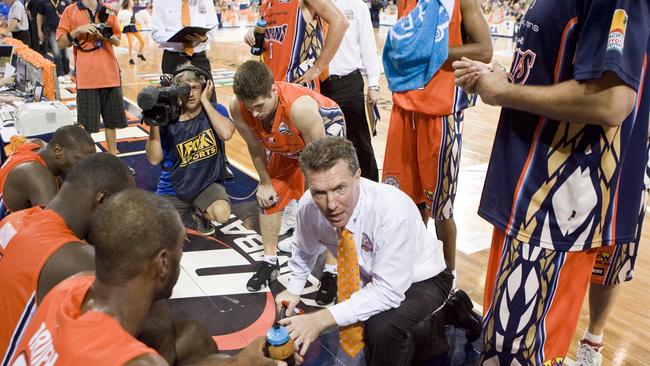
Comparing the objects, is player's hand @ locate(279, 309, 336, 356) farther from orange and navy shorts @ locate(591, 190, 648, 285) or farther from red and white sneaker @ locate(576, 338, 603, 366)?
red and white sneaker @ locate(576, 338, 603, 366)

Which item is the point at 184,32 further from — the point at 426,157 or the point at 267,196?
the point at 426,157

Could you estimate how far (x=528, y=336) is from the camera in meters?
1.69

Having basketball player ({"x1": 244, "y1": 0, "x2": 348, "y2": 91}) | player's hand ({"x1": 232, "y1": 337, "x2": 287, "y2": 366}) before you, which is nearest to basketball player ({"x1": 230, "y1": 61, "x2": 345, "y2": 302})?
basketball player ({"x1": 244, "y1": 0, "x2": 348, "y2": 91})

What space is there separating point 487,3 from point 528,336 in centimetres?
1807

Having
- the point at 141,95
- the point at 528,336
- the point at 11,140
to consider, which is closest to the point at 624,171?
the point at 528,336

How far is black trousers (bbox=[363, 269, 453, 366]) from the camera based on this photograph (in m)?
2.18

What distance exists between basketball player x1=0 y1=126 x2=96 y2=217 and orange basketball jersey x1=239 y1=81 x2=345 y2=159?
875mm

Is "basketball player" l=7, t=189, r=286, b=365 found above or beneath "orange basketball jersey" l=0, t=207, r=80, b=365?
above

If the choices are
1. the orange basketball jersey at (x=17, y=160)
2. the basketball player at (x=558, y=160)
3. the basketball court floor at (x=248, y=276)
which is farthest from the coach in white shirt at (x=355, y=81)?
the basketball player at (x=558, y=160)

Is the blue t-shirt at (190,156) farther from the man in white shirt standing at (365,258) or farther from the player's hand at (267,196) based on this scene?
the man in white shirt standing at (365,258)

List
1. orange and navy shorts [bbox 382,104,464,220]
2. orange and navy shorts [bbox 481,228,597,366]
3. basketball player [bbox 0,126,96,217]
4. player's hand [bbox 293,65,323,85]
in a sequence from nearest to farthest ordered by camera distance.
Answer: orange and navy shorts [bbox 481,228,597,366]
basketball player [bbox 0,126,96,217]
orange and navy shorts [bbox 382,104,464,220]
player's hand [bbox 293,65,323,85]

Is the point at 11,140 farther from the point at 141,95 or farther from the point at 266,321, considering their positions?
the point at 266,321

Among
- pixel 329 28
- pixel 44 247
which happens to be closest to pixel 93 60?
pixel 329 28

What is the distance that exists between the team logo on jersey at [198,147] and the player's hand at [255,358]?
2.14 meters
